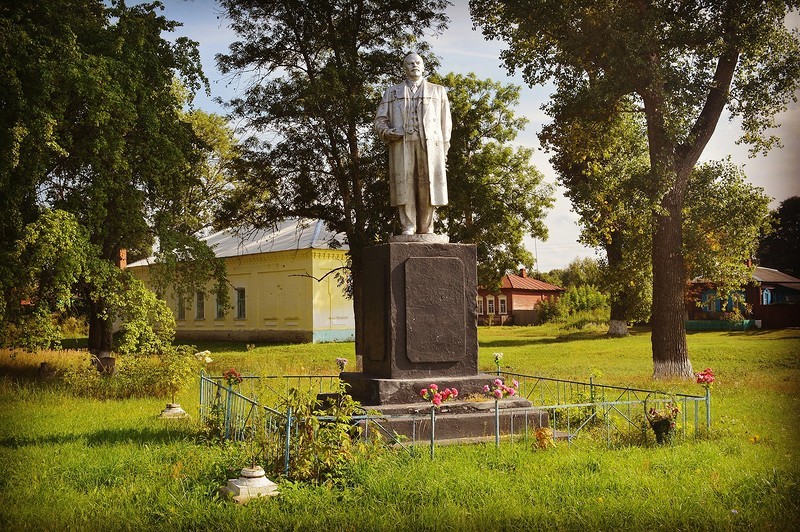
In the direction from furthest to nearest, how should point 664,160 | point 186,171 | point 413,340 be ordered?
point 186,171 < point 664,160 < point 413,340

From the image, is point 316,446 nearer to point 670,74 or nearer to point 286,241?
point 670,74

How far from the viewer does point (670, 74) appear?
15047 mm

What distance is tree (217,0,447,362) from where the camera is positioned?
59.4ft

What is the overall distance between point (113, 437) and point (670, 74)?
13.0 m

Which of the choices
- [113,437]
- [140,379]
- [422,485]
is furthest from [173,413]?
[422,485]

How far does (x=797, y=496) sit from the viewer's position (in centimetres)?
525

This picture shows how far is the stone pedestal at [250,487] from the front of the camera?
5.23 metres

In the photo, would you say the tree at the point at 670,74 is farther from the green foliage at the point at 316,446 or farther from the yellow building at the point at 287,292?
the yellow building at the point at 287,292

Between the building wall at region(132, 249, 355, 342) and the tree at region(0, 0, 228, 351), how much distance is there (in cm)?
1240

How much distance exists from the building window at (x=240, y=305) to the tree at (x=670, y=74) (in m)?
20.4

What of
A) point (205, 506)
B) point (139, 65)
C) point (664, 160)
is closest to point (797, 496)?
point (205, 506)

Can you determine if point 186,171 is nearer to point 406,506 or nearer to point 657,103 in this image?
point 657,103

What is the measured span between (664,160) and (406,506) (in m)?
12.1

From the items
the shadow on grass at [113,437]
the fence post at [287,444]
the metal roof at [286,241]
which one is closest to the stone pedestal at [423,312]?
the fence post at [287,444]
